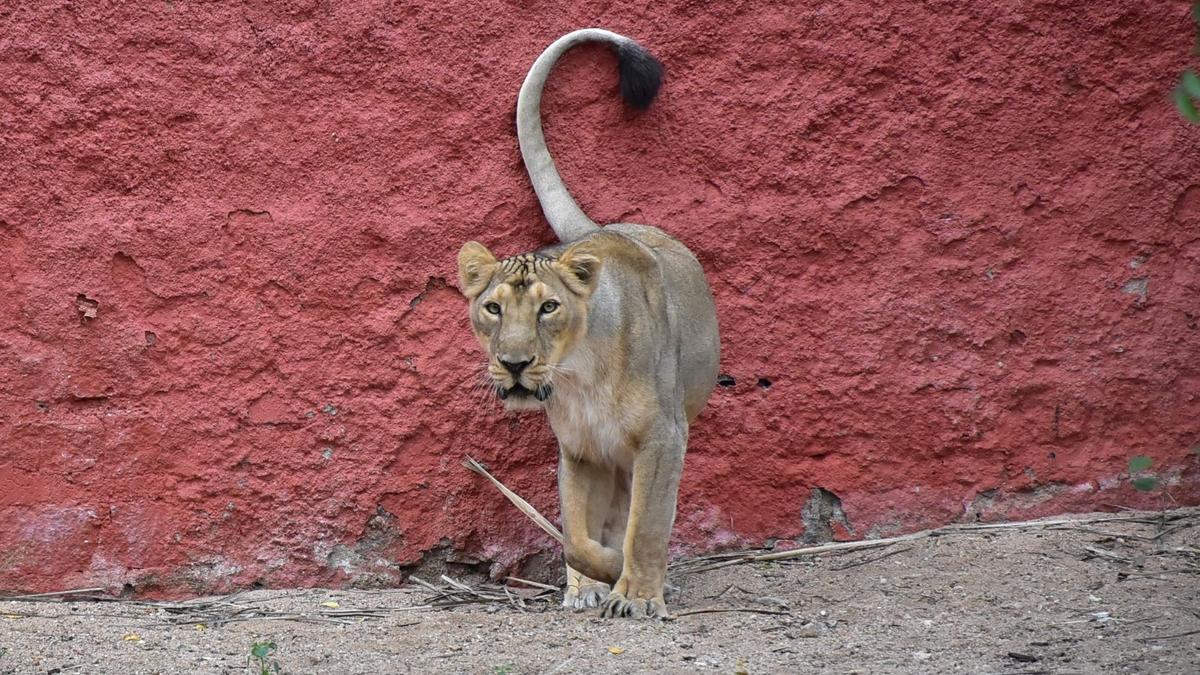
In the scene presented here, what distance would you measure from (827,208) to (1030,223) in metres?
0.91

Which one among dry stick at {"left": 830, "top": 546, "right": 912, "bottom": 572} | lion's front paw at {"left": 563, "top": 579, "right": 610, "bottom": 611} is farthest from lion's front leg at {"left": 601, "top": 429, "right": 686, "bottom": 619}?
dry stick at {"left": 830, "top": 546, "right": 912, "bottom": 572}

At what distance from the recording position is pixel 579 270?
243 inches

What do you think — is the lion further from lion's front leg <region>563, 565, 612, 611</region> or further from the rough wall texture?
the rough wall texture

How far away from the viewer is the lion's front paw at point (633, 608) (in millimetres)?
6152

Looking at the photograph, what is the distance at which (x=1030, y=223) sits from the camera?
276 inches

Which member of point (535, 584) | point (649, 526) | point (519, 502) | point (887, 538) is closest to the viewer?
point (649, 526)

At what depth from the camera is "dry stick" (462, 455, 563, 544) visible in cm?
676

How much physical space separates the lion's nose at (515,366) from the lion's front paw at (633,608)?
3.19 ft

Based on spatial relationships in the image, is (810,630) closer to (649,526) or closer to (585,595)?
(649,526)

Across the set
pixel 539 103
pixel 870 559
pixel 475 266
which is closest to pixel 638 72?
pixel 539 103

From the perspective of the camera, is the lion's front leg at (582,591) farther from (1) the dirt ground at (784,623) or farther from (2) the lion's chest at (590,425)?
(2) the lion's chest at (590,425)

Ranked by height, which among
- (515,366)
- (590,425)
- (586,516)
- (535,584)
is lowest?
(535,584)

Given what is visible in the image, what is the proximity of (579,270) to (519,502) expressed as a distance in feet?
3.77

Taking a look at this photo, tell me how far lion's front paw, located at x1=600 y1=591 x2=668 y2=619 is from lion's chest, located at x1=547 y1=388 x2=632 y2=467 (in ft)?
1.91
